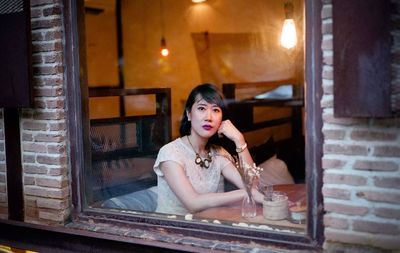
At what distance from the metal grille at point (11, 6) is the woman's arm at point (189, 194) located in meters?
1.55

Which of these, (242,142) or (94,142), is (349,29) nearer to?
(242,142)

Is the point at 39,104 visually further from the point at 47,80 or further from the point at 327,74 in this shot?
the point at 327,74

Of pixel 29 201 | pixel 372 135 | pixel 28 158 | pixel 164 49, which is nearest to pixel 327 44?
pixel 372 135

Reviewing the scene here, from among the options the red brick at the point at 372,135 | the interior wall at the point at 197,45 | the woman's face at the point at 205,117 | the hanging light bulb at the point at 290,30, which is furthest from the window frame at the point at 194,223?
the interior wall at the point at 197,45

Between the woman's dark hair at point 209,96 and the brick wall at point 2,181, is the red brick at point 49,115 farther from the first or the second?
the woman's dark hair at point 209,96

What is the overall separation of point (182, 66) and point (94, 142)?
13.9ft

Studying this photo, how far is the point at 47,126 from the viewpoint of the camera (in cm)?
349

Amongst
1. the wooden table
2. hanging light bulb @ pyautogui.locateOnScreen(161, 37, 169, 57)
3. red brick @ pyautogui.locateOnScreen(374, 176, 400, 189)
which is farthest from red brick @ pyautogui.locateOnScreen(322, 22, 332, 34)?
hanging light bulb @ pyautogui.locateOnScreen(161, 37, 169, 57)

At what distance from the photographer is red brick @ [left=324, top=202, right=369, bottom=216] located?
98.0 inches

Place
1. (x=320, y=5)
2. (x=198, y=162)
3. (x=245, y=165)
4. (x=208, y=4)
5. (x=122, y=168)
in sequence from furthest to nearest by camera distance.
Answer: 1. (x=208, y=4)
2. (x=122, y=168)
3. (x=198, y=162)
4. (x=245, y=165)
5. (x=320, y=5)

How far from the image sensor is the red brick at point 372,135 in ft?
7.88

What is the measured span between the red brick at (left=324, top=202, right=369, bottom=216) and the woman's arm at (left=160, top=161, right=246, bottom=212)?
2.62ft

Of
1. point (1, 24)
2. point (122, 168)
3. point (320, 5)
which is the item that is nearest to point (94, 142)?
point (122, 168)

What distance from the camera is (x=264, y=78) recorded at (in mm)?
7191
